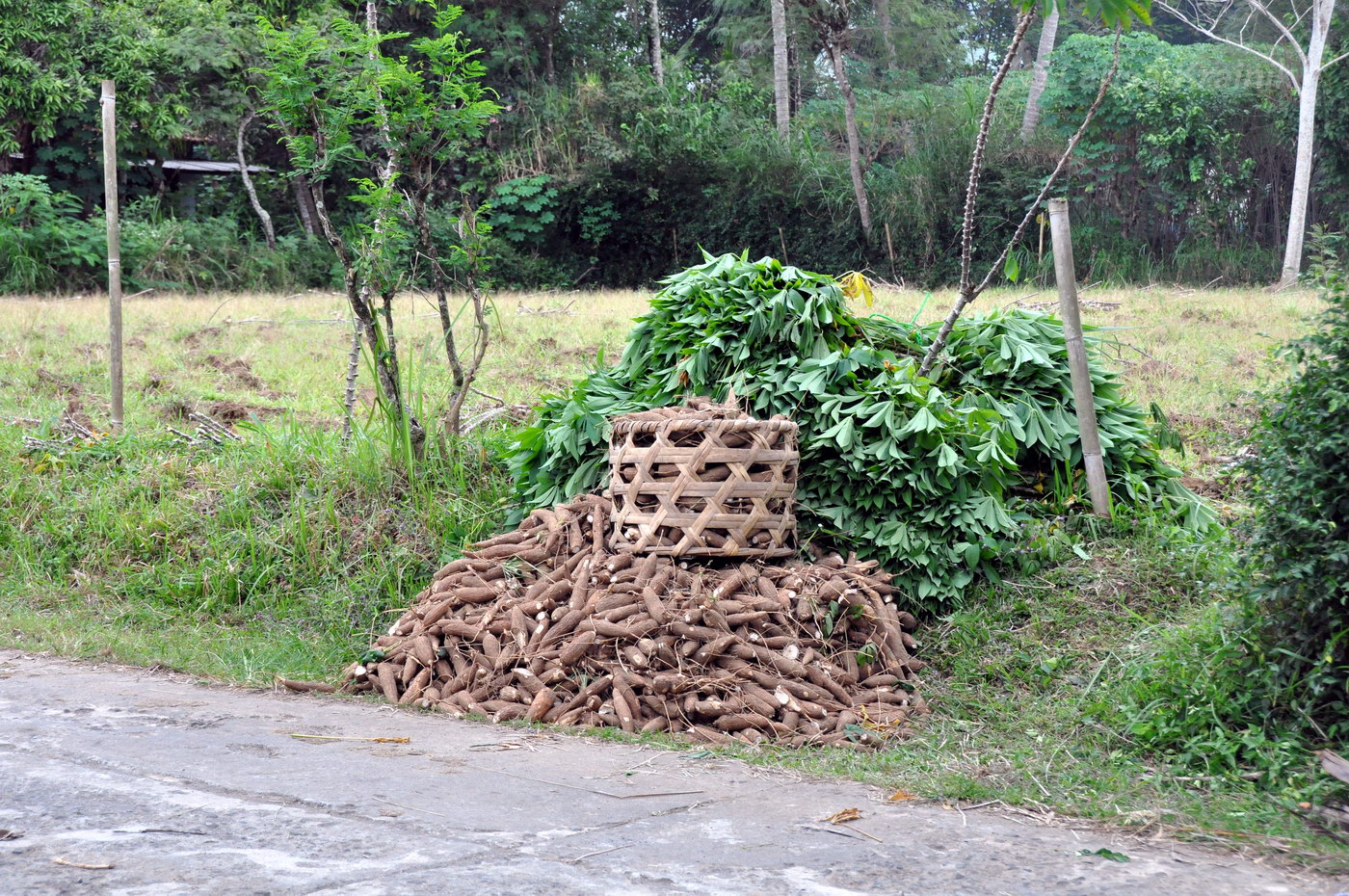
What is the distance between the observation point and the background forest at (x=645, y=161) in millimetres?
20688

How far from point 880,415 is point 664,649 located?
1624 millimetres

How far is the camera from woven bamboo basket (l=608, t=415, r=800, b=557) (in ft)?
16.4

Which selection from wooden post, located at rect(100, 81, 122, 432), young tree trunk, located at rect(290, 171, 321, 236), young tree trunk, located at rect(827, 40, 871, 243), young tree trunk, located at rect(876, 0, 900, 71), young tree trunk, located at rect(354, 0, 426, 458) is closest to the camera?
young tree trunk, located at rect(354, 0, 426, 458)

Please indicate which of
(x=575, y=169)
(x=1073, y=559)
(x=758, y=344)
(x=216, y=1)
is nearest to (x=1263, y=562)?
(x=1073, y=559)

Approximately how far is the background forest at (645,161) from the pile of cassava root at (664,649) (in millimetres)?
14250

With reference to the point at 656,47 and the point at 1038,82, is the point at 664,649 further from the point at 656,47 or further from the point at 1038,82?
the point at 656,47

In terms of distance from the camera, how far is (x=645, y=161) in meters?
24.2

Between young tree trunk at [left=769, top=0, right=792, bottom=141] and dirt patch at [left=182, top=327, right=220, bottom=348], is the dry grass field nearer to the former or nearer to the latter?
dirt patch at [left=182, top=327, right=220, bottom=348]

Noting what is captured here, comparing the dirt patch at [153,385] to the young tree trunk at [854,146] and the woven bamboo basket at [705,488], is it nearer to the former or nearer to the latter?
the woven bamboo basket at [705,488]

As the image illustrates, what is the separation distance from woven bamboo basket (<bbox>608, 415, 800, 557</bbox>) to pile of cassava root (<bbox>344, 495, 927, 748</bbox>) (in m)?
0.11

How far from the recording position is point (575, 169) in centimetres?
2455

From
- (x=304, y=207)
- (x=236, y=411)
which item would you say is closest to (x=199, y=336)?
(x=236, y=411)

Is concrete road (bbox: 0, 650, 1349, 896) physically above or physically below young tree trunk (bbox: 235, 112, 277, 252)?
below

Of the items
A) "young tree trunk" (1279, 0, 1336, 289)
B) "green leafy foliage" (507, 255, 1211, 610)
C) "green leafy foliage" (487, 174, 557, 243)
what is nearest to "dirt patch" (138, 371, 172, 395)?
"green leafy foliage" (507, 255, 1211, 610)
